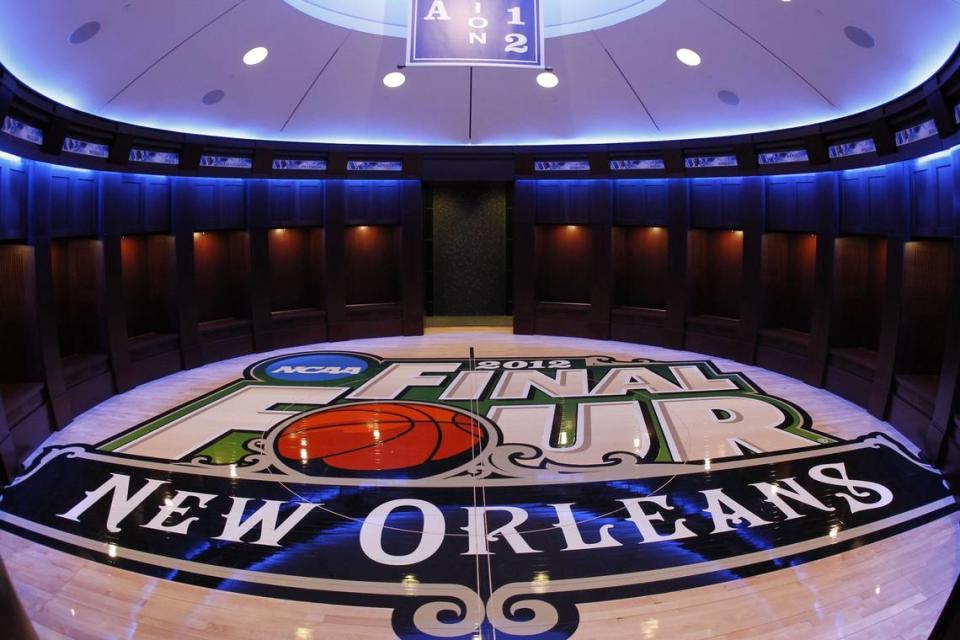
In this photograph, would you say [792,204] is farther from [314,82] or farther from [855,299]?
[314,82]

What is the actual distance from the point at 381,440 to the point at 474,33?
165 inches

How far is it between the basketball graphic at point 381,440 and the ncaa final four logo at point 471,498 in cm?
3

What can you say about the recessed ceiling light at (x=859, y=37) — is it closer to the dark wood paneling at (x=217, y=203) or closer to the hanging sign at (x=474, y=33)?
the hanging sign at (x=474, y=33)

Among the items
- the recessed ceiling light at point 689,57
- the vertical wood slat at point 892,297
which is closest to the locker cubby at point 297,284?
the recessed ceiling light at point 689,57

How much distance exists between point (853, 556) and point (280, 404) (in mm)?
6642

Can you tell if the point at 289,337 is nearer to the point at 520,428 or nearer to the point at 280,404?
the point at 280,404

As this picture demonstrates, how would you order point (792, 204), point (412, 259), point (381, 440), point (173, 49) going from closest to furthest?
1. point (381, 440)
2. point (173, 49)
3. point (792, 204)
4. point (412, 259)

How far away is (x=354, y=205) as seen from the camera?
14.0m

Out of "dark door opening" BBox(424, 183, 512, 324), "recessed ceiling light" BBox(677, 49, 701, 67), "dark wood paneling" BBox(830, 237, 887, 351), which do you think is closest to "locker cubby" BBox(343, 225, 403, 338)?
"dark door opening" BBox(424, 183, 512, 324)

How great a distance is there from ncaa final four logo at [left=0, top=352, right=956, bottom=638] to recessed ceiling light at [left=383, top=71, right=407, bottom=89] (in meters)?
5.23

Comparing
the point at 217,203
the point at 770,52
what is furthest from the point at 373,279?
the point at 770,52

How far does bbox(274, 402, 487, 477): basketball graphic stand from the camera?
23.1ft

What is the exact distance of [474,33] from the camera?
5.96 m

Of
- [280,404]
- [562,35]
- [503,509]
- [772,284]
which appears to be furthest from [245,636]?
[772,284]
